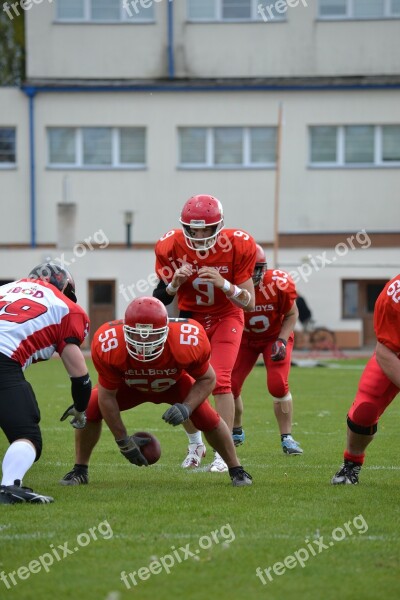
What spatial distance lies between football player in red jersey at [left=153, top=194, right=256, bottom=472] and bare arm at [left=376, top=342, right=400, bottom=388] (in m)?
1.45

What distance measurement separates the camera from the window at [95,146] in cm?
2812

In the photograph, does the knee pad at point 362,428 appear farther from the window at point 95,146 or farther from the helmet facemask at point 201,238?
the window at point 95,146

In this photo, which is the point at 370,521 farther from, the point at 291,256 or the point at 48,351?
the point at 291,256

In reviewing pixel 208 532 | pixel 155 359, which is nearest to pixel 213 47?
pixel 155 359

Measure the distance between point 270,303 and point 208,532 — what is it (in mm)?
3775

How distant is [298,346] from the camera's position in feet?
85.8

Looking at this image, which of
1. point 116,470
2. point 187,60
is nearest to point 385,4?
point 187,60

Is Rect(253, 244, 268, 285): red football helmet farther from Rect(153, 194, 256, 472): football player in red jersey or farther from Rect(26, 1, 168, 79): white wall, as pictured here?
Rect(26, 1, 168, 79): white wall

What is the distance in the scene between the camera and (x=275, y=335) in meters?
9.30

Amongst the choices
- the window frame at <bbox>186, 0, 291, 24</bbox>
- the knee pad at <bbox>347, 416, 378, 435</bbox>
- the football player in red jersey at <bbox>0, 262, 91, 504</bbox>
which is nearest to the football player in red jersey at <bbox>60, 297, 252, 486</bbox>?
the football player in red jersey at <bbox>0, 262, 91, 504</bbox>

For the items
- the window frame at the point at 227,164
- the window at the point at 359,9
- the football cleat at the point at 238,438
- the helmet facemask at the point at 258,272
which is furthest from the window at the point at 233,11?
the football cleat at the point at 238,438

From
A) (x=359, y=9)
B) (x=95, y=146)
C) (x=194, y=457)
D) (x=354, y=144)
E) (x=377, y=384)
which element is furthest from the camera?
(x=95, y=146)

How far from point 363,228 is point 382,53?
4.59 metres

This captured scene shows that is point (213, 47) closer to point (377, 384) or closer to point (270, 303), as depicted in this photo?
point (270, 303)
